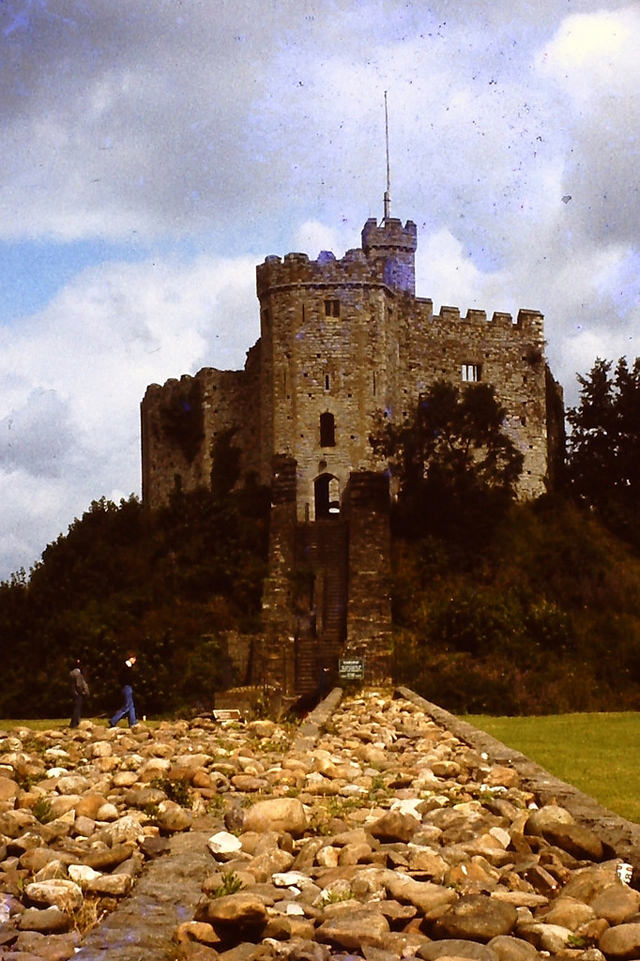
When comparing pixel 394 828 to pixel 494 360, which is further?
pixel 494 360

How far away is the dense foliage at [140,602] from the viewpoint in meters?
28.5

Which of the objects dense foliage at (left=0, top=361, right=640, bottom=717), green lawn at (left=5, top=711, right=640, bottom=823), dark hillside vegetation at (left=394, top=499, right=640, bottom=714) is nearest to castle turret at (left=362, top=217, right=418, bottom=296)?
dense foliage at (left=0, top=361, right=640, bottom=717)

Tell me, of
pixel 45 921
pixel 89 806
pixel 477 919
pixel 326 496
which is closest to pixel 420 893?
pixel 477 919

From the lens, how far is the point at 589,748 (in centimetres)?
1467

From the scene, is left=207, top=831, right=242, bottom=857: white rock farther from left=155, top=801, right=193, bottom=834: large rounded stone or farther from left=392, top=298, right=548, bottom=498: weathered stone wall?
left=392, top=298, right=548, bottom=498: weathered stone wall

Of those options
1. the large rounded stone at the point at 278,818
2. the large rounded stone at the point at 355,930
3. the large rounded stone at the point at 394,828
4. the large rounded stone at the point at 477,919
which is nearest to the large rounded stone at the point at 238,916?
the large rounded stone at the point at 355,930

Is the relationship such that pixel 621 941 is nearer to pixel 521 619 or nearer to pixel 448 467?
pixel 521 619

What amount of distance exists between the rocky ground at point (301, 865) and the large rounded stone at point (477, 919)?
0.01 meters

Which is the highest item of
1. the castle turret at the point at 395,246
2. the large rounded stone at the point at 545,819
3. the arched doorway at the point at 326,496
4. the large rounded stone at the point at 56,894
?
the castle turret at the point at 395,246

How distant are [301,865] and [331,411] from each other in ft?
111

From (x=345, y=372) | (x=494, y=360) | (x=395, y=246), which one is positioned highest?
(x=395, y=246)

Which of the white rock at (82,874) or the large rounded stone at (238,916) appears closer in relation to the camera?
the large rounded stone at (238,916)

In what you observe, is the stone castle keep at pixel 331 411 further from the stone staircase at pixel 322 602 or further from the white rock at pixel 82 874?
the white rock at pixel 82 874

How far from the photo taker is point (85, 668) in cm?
2917
